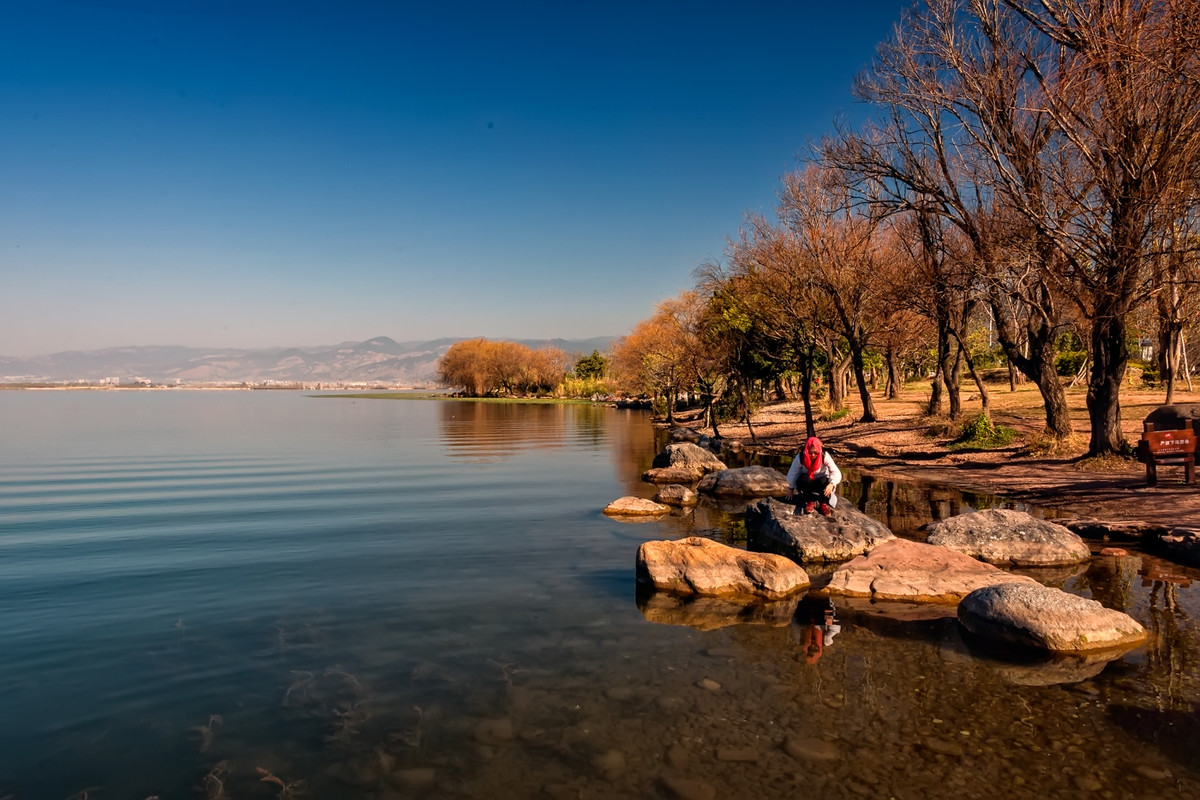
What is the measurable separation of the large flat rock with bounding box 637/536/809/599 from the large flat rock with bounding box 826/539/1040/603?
0.76 m

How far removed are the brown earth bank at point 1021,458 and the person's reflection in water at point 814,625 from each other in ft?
27.7

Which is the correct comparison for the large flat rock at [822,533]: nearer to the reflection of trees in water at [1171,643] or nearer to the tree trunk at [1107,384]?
the reflection of trees in water at [1171,643]

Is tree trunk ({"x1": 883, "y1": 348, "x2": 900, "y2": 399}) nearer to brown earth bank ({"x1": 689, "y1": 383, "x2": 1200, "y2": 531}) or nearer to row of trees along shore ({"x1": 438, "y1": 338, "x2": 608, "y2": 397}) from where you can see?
brown earth bank ({"x1": 689, "y1": 383, "x2": 1200, "y2": 531})

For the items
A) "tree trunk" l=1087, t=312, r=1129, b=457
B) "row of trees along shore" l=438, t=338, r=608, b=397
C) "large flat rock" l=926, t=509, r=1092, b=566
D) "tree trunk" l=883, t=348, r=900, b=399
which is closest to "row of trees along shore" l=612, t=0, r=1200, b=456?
"tree trunk" l=1087, t=312, r=1129, b=457

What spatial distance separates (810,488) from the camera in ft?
46.6

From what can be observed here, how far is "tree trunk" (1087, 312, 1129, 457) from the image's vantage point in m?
20.2

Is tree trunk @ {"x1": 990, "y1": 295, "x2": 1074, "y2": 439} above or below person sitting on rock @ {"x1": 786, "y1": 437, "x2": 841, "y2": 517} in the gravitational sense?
above

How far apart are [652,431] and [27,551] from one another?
41939 millimetres

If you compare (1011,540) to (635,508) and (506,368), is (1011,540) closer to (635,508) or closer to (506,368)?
(635,508)

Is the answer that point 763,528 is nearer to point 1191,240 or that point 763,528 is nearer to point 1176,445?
point 1176,445

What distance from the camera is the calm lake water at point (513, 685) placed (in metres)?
6.12

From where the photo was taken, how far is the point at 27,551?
14.9m

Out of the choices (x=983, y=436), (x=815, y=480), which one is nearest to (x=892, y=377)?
(x=983, y=436)

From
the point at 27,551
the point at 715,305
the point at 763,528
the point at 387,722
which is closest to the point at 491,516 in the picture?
the point at 763,528
